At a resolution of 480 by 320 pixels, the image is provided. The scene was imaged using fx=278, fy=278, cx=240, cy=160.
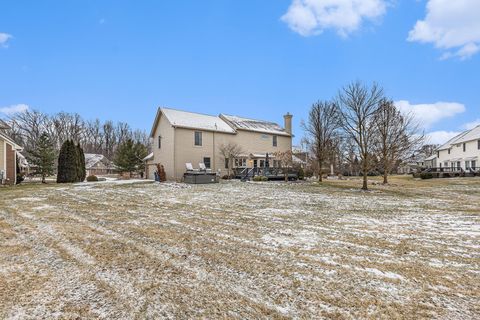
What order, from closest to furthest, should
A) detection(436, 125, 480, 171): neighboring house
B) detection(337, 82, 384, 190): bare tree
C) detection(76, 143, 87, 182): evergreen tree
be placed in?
detection(337, 82, 384, 190): bare tree → detection(76, 143, 87, 182): evergreen tree → detection(436, 125, 480, 171): neighboring house

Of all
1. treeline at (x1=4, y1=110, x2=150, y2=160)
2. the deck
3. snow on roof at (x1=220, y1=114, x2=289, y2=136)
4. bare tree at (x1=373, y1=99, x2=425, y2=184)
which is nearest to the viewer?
bare tree at (x1=373, y1=99, x2=425, y2=184)

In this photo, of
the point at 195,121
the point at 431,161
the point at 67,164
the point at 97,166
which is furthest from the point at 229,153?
the point at 431,161

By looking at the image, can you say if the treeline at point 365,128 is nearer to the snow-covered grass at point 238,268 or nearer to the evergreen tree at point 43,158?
the snow-covered grass at point 238,268

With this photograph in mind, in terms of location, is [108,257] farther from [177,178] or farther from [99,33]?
[177,178]

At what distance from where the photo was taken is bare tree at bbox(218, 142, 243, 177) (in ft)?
92.7

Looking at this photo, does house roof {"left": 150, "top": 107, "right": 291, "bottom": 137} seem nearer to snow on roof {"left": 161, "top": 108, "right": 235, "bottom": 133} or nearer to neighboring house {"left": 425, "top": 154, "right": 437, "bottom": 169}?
snow on roof {"left": 161, "top": 108, "right": 235, "bottom": 133}

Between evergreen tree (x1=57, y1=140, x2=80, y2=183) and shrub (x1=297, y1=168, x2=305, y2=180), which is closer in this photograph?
evergreen tree (x1=57, y1=140, x2=80, y2=183)

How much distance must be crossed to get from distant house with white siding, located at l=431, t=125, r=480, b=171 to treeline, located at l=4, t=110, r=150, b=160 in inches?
1779

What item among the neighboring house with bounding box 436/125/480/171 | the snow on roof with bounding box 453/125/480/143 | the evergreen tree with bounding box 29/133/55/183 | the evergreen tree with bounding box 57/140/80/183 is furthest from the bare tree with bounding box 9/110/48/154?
the snow on roof with bounding box 453/125/480/143

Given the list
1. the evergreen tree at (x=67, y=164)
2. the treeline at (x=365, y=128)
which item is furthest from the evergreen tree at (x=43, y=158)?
the treeline at (x=365, y=128)

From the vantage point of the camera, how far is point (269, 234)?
5711 millimetres

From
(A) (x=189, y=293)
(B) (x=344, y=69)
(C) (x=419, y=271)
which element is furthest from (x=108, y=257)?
(B) (x=344, y=69)

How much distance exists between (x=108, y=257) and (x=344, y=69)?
21372 mm

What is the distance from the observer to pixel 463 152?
38250 mm
